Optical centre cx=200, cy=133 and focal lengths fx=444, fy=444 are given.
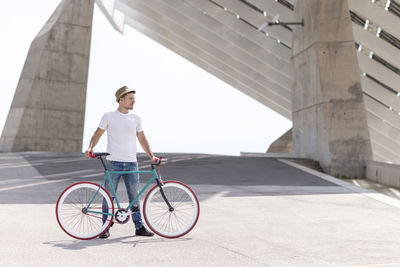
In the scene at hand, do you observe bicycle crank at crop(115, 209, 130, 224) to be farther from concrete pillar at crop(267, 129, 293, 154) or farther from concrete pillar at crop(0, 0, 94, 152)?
concrete pillar at crop(267, 129, 293, 154)

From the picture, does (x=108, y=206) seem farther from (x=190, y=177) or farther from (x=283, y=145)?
(x=283, y=145)

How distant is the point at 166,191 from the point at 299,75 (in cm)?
1207

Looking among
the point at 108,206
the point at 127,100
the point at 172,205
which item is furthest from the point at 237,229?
the point at 127,100

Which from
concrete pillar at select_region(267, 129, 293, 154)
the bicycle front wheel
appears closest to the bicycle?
the bicycle front wheel

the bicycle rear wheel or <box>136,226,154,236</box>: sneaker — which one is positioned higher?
the bicycle rear wheel

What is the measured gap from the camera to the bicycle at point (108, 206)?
4.71 meters

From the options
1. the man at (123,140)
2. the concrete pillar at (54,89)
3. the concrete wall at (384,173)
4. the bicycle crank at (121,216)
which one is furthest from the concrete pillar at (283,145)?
the bicycle crank at (121,216)

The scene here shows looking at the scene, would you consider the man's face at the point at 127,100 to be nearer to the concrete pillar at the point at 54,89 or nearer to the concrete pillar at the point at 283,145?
the concrete pillar at the point at 54,89

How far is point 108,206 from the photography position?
4.79 metres

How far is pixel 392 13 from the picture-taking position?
1977 cm

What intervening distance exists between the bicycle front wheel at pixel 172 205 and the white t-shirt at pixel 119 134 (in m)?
0.52

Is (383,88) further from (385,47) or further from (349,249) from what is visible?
(349,249)

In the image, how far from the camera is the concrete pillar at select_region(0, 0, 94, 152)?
70.3 feet

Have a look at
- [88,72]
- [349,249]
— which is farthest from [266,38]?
[349,249]
